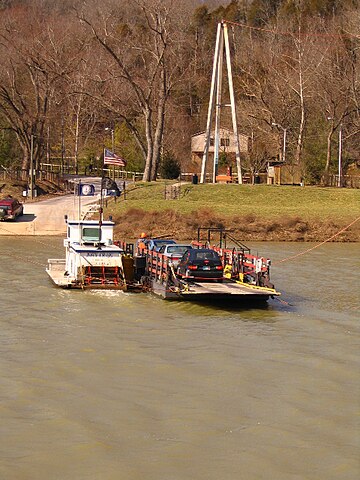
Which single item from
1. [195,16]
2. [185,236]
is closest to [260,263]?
[185,236]

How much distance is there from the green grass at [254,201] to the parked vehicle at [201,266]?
2723cm

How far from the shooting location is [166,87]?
80.0 meters

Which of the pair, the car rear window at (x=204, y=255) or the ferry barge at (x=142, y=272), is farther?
the car rear window at (x=204, y=255)

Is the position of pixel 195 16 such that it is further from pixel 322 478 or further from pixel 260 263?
pixel 322 478

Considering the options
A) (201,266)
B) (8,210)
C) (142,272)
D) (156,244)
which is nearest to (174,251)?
(142,272)

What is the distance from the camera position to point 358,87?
9875 cm

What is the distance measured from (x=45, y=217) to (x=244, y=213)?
12640 millimetres

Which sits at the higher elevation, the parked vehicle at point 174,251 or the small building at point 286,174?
the small building at point 286,174

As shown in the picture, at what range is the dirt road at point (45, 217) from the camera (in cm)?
5875

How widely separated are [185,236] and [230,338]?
3078 centimetres

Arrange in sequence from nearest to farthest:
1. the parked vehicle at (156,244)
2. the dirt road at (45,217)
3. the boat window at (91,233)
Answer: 1. the boat window at (91,233)
2. the parked vehicle at (156,244)
3. the dirt road at (45,217)

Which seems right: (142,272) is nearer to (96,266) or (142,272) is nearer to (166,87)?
(96,266)

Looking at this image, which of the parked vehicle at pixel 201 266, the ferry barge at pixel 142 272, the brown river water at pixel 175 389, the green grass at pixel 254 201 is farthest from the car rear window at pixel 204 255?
the green grass at pixel 254 201

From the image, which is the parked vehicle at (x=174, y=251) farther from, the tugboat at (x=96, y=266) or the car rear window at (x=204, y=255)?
the car rear window at (x=204, y=255)
